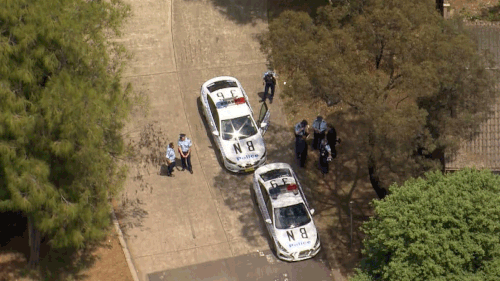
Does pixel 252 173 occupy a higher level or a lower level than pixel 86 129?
lower

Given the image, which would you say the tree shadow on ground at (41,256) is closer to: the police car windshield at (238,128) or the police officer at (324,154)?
the police car windshield at (238,128)

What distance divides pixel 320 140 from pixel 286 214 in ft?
12.8

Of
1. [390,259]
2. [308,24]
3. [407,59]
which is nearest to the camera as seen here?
[390,259]

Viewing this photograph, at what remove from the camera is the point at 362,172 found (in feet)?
106

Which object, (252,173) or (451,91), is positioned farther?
(252,173)

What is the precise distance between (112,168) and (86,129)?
303cm

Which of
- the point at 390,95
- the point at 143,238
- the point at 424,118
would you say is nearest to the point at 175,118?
the point at 143,238

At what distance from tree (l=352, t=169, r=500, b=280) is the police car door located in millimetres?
7530

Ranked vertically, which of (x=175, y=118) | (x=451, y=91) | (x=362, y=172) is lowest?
(x=362, y=172)

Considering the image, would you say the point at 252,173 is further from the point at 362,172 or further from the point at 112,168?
the point at 112,168

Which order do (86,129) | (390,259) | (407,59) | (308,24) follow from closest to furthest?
(86,129)
(390,259)
(407,59)
(308,24)

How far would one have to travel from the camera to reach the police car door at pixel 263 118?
31.9m

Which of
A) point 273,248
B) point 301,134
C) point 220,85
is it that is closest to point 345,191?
point 301,134

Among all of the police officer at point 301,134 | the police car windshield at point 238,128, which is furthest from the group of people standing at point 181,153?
the police officer at point 301,134
